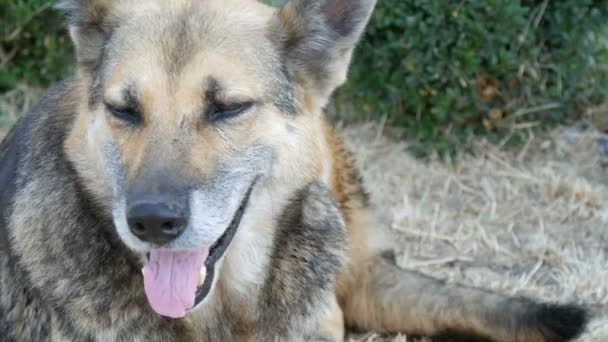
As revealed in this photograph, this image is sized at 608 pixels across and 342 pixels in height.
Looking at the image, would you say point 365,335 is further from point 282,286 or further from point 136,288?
point 136,288

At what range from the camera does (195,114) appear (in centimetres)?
305

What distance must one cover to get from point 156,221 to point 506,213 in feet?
11.1

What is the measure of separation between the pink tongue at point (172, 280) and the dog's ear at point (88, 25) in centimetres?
88

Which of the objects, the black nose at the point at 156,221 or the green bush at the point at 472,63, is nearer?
the black nose at the point at 156,221

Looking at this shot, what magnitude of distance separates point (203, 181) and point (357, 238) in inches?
57.4

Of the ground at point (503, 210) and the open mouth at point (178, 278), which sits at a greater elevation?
the open mouth at point (178, 278)

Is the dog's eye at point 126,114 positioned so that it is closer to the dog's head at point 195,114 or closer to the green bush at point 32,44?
the dog's head at point 195,114

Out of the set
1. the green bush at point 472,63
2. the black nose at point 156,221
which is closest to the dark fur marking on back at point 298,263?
the black nose at point 156,221

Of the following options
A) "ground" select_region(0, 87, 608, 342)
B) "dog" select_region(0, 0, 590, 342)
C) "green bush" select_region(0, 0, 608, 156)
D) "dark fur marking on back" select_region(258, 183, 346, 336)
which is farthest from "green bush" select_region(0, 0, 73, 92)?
"dark fur marking on back" select_region(258, 183, 346, 336)

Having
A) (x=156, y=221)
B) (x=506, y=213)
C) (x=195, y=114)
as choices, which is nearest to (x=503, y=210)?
(x=506, y=213)

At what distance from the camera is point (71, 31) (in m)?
3.41

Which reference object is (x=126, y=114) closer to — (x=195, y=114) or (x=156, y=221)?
(x=195, y=114)

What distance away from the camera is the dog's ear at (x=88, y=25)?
3371 mm

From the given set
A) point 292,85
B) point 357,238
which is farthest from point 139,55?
point 357,238
